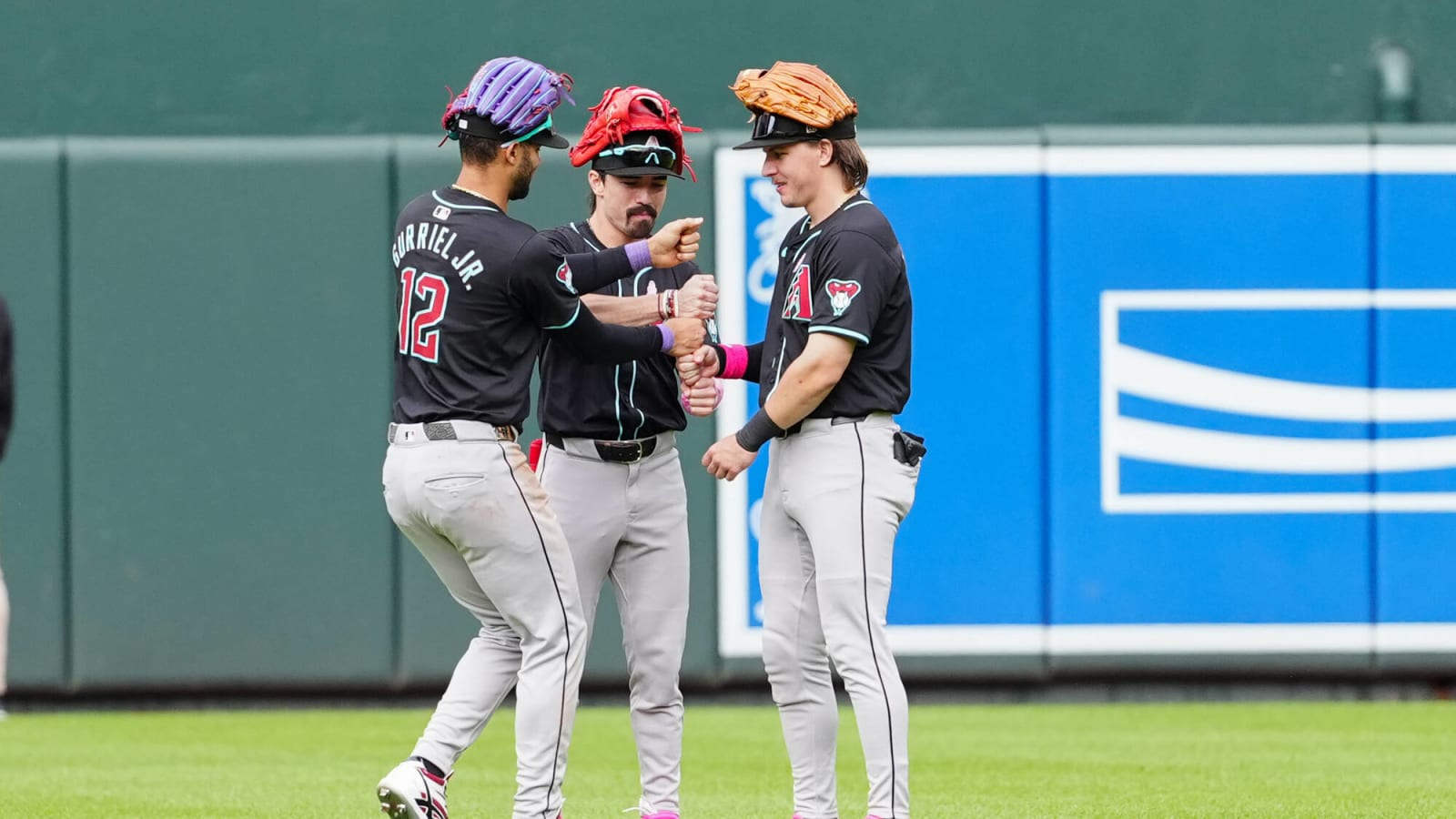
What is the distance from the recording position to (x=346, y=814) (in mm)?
4926

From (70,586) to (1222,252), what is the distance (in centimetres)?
484

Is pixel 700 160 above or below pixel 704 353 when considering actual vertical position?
above

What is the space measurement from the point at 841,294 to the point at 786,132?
0.44m

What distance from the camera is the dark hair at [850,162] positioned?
4.35 meters

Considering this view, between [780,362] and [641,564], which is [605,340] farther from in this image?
[641,564]

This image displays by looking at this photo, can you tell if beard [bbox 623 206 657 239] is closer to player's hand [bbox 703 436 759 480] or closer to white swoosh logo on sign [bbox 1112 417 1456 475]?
player's hand [bbox 703 436 759 480]

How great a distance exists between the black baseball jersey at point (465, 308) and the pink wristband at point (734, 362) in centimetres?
63

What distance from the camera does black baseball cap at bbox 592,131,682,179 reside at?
182 inches

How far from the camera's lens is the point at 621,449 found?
15.1ft

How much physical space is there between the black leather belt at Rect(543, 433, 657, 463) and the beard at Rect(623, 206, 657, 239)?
533 millimetres

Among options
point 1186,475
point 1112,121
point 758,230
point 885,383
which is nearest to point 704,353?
point 885,383

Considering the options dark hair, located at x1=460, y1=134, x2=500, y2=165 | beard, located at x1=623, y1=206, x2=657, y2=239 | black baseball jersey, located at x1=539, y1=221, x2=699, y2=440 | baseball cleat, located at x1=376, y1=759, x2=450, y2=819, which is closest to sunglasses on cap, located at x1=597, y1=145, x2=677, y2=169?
beard, located at x1=623, y1=206, x2=657, y2=239

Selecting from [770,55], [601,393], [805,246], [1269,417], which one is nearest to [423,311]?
[601,393]

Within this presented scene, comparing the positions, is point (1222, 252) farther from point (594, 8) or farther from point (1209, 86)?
point (594, 8)
